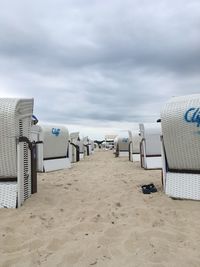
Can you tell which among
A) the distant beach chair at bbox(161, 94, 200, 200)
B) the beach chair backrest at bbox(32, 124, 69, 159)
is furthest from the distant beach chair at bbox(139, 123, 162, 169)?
the distant beach chair at bbox(161, 94, 200, 200)

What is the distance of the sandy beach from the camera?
4.37m

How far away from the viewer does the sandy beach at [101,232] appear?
14.3 feet

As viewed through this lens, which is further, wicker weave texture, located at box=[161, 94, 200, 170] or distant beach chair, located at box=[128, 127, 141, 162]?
distant beach chair, located at box=[128, 127, 141, 162]

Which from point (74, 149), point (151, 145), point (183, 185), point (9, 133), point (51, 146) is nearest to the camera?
point (9, 133)

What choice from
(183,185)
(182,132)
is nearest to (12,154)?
(182,132)

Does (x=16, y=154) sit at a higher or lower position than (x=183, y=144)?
lower

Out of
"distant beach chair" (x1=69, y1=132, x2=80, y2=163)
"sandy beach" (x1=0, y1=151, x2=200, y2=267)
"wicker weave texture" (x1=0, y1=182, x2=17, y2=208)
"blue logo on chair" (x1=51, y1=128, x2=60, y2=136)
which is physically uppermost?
"blue logo on chair" (x1=51, y1=128, x2=60, y2=136)

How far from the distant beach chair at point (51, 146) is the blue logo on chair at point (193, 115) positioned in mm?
9765

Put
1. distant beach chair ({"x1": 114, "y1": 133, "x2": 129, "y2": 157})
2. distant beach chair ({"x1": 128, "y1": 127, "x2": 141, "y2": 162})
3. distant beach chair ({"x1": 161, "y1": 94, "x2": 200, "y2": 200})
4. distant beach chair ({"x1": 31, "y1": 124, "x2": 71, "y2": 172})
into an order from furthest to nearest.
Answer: distant beach chair ({"x1": 114, "y1": 133, "x2": 129, "y2": 157}), distant beach chair ({"x1": 128, "y1": 127, "x2": 141, "y2": 162}), distant beach chair ({"x1": 31, "y1": 124, "x2": 71, "y2": 172}), distant beach chair ({"x1": 161, "y1": 94, "x2": 200, "y2": 200})

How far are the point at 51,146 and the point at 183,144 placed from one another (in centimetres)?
1045

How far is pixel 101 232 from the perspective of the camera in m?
5.43

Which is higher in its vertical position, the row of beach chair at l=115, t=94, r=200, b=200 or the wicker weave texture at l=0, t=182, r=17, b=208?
the row of beach chair at l=115, t=94, r=200, b=200

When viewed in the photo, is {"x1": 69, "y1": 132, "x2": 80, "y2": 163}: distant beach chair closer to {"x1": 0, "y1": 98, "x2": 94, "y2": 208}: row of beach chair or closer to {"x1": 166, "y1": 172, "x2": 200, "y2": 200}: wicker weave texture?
{"x1": 0, "y1": 98, "x2": 94, "y2": 208}: row of beach chair

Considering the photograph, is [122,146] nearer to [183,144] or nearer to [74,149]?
[74,149]
